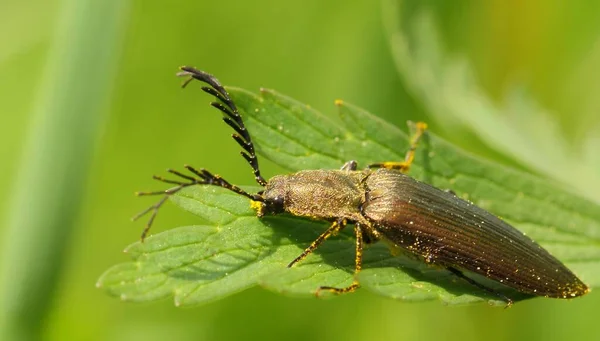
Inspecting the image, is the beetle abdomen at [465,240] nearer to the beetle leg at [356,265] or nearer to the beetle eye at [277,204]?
the beetle leg at [356,265]

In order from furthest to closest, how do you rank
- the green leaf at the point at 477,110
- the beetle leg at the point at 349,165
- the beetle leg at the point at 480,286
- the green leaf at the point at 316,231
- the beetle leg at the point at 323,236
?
the green leaf at the point at 477,110, the beetle leg at the point at 349,165, the beetle leg at the point at 480,286, the beetle leg at the point at 323,236, the green leaf at the point at 316,231

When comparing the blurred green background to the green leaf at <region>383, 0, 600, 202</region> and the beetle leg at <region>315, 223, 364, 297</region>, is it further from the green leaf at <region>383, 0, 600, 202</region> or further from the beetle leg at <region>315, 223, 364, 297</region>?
the beetle leg at <region>315, 223, 364, 297</region>

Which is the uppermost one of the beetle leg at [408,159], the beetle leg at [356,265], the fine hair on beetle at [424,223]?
the beetle leg at [408,159]

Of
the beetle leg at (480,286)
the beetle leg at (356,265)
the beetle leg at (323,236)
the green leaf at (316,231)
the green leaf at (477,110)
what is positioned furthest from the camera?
the green leaf at (477,110)

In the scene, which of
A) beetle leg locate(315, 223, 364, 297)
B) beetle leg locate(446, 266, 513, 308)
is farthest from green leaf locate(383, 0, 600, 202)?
beetle leg locate(315, 223, 364, 297)

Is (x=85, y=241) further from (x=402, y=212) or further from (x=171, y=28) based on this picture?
(x=402, y=212)

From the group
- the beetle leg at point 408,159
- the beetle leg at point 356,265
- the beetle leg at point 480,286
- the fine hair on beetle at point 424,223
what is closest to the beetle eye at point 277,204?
the fine hair on beetle at point 424,223

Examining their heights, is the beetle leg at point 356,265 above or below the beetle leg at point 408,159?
below
